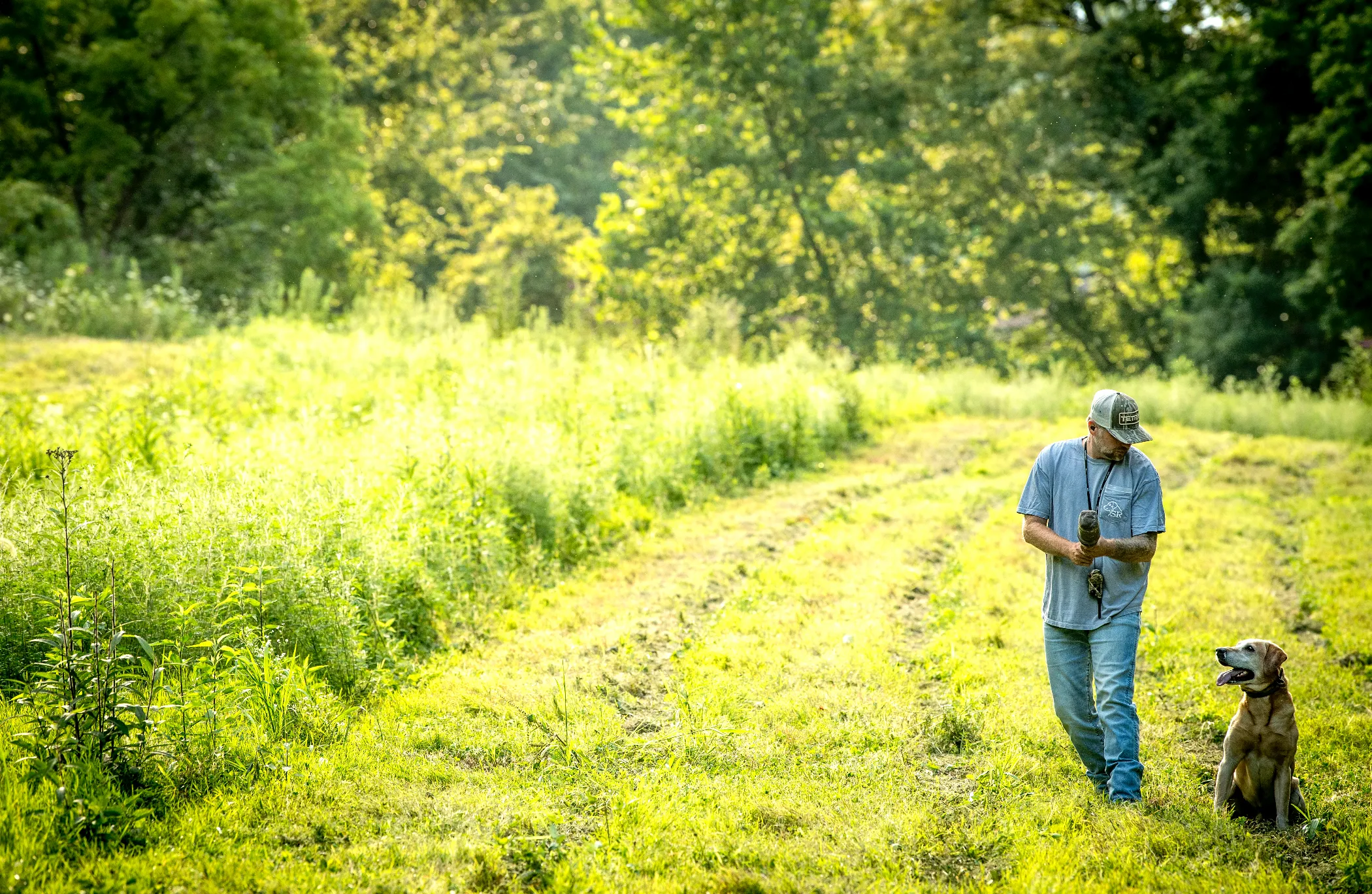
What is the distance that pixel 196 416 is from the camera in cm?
968

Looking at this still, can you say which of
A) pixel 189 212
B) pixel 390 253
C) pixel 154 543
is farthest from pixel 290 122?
pixel 154 543

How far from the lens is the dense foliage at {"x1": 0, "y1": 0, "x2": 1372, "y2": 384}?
19906 millimetres

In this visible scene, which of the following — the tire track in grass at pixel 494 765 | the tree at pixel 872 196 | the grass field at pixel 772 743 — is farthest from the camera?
the tree at pixel 872 196

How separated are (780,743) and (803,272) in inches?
962

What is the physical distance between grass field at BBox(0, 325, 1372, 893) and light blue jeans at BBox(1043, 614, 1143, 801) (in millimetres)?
155

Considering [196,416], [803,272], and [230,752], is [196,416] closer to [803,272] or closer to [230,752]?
[230,752]

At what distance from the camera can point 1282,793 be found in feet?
14.5

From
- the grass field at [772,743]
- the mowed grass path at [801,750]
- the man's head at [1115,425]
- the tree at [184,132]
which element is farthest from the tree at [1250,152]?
the tree at [184,132]

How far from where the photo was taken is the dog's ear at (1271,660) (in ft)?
14.5

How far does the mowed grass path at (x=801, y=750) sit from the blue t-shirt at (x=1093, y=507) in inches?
34.4

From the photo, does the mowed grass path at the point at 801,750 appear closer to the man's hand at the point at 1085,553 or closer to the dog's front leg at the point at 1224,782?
the dog's front leg at the point at 1224,782

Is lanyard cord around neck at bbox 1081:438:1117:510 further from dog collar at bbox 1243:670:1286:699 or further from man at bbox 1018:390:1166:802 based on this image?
dog collar at bbox 1243:670:1286:699

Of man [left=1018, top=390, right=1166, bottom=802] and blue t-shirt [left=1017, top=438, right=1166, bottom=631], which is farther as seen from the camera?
blue t-shirt [left=1017, top=438, right=1166, bottom=631]

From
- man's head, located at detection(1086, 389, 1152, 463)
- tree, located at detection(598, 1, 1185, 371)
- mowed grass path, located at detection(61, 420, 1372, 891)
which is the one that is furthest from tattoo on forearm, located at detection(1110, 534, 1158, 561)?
tree, located at detection(598, 1, 1185, 371)
